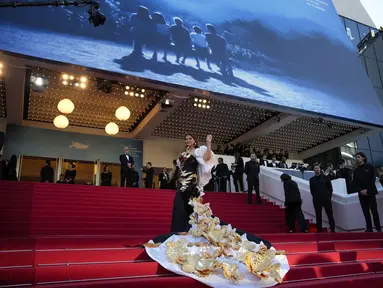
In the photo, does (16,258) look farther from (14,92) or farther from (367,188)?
(14,92)

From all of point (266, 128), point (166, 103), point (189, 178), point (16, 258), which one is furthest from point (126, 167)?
point (266, 128)

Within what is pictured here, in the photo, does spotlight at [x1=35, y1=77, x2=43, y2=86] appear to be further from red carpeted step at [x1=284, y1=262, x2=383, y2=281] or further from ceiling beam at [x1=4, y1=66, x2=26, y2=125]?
red carpeted step at [x1=284, y1=262, x2=383, y2=281]

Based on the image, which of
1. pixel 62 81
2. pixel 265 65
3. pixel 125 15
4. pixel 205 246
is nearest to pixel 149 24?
pixel 125 15

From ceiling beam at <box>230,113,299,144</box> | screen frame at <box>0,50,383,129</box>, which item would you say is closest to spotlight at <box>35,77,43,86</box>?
screen frame at <box>0,50,383,129</box>

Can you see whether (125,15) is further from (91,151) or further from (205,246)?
(205,246)

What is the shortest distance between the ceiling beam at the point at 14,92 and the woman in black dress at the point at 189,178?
7.10 meters

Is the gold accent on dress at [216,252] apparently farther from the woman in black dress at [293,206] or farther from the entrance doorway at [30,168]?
the entrance doorway at [30,168]

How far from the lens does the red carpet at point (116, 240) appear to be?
275cm

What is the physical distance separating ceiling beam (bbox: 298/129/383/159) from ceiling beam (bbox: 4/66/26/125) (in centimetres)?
1299

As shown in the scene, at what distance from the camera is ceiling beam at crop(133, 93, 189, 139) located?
11.3 m

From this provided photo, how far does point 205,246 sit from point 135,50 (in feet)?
23.5

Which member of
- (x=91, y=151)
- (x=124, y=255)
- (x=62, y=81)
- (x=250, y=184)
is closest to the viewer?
(x=124, y=255)

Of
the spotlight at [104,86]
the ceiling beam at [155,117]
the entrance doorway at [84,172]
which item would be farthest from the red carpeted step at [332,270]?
the entrance doorway at [84,172]

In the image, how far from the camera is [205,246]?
3277 millimetres
